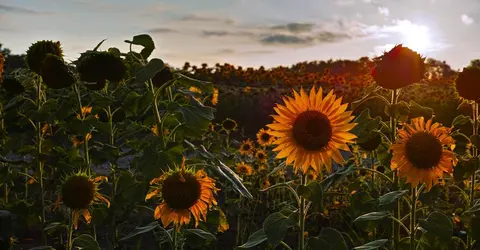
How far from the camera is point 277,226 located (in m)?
2.22

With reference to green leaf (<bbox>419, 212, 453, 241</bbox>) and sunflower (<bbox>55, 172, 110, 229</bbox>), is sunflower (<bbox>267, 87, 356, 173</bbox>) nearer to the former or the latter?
green leaf (<bbox>419, 212, 453, 241</bbox>)

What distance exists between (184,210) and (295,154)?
0.51m

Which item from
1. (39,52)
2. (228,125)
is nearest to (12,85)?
(39,52)

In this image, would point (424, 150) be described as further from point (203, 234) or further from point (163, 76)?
point (163, 76)

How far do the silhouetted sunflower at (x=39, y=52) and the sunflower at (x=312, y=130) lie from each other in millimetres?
1331

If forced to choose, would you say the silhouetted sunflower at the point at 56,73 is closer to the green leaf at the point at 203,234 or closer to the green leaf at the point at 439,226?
the green leaf at the point at 203,234

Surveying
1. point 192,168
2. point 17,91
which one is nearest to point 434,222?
point 192,168

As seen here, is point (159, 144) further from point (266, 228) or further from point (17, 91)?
point (17, 91)

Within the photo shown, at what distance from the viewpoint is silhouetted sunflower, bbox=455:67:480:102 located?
2.80 m

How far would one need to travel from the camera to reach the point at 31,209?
3.47 m

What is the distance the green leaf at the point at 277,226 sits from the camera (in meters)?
2.16

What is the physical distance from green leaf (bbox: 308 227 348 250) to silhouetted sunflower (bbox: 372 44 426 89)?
61cm

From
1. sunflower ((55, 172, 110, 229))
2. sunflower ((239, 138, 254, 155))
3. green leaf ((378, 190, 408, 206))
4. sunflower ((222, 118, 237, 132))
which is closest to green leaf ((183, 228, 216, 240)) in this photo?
sunflower ((55, 172, 110, 229))

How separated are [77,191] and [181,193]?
59 centimetres
